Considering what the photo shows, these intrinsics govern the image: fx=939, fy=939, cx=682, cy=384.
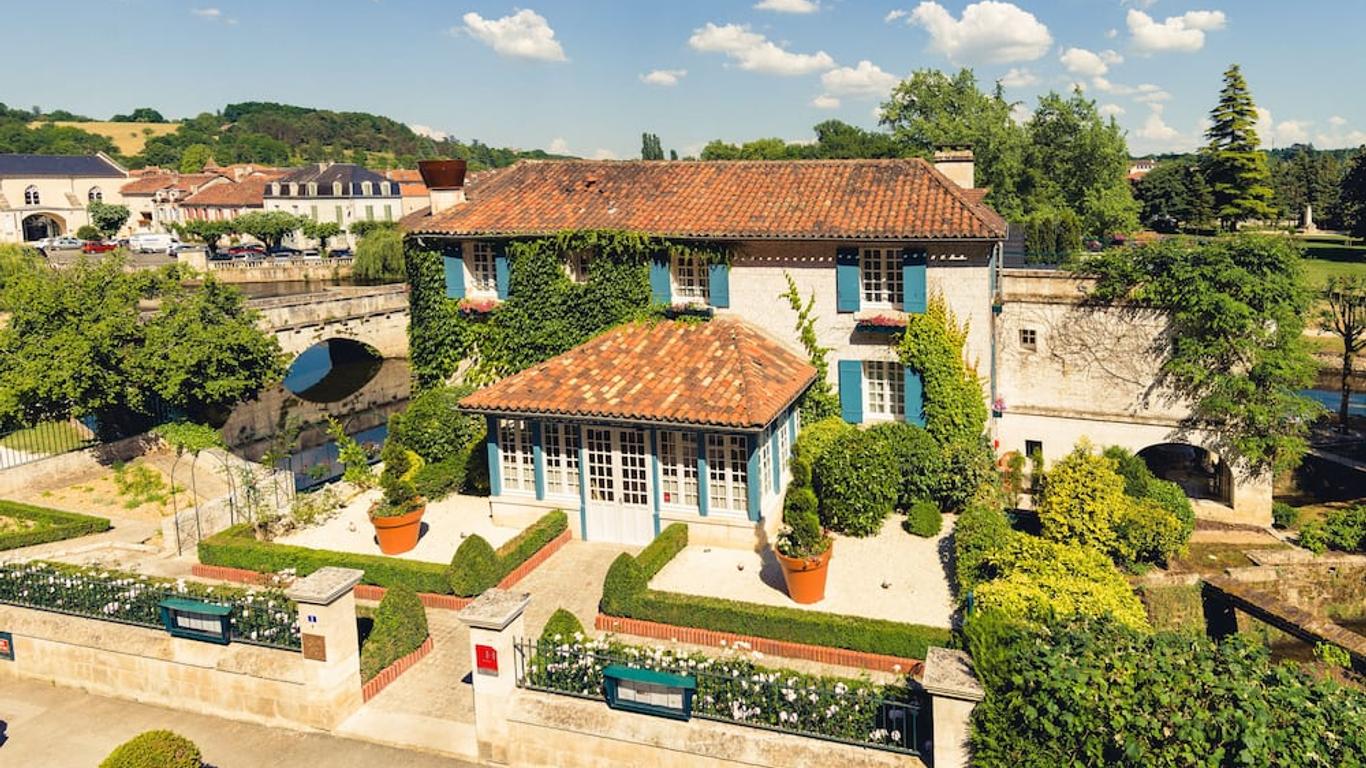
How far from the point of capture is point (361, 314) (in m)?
45.1

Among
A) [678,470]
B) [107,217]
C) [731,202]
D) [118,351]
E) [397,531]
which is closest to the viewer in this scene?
[397,531]

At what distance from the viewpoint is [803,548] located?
16.8 metres

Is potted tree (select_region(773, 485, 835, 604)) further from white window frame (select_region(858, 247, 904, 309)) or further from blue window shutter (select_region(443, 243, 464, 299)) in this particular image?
blue window shutter (select_region(443, 243, 464, 299))

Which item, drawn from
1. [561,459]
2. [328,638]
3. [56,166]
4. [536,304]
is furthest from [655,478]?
[56,166]

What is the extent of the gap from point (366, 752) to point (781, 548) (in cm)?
766

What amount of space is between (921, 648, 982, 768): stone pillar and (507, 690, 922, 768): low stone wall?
0.49 metres

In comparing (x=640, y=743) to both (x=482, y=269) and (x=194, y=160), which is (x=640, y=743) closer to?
(x=482, y=269)

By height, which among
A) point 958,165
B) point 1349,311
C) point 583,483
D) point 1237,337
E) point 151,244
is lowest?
point 583,483

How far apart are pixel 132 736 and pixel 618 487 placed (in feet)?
32.6

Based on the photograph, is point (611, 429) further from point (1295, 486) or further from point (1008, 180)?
point (1008, 180)

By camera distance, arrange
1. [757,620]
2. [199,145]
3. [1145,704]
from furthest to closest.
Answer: [199,145]
[757,620]
[1145,704]

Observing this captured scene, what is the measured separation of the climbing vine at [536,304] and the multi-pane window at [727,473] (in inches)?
233

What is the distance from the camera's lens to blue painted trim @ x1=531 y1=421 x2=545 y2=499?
20875 millimetres

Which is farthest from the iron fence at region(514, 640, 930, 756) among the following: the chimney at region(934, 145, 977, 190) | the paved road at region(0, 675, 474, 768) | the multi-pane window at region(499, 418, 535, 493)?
the chimney at region(934, 145, 977, 190)
